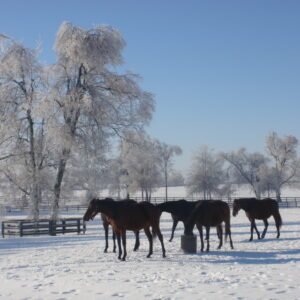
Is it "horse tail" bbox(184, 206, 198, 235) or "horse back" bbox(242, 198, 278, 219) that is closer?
"horse tail" bbox(184, 206, 198, 235)

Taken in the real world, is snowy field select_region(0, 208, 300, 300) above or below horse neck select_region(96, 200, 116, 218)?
below

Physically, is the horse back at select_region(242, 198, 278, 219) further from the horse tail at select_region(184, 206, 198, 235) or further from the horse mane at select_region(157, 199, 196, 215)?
the horse tail at select_region(184, 206, 198, 235)

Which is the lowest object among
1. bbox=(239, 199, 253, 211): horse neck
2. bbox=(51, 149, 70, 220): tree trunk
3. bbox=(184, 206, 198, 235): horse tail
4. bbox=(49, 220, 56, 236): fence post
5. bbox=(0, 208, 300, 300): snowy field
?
bbox=(0, 208, 300, 300): snowy field

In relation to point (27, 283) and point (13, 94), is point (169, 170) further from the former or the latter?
point (27, 283)

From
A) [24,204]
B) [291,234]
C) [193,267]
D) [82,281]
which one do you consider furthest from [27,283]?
[24,204]

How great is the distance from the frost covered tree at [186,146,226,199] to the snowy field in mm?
47568

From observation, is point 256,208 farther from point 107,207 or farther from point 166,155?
point 166,155

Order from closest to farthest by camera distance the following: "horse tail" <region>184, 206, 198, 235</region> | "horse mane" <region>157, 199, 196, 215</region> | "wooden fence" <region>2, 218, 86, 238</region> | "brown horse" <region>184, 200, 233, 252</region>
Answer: "horse tail" <region>184, 206, 198, 235</region>, "brown horse" <region>184, 200, 233, 252</region>, "horse mane" <region>157, 199, 196, 215</region>, "wooden fence" <region>2, 218, 86, 238</region>

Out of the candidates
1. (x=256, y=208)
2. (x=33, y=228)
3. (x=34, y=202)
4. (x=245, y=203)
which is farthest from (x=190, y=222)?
(x=34, y=202)

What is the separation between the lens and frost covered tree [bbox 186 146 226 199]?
6212 centimetres

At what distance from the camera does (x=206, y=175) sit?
206 feet

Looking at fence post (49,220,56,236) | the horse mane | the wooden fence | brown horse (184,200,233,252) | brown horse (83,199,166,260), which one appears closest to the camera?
brown horse (83,199,166,260)

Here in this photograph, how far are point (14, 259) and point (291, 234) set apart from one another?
11510 mm

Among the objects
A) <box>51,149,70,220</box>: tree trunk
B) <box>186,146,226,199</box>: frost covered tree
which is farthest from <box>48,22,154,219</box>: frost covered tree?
<box>186,146,226,199</box>: frost covered tree
